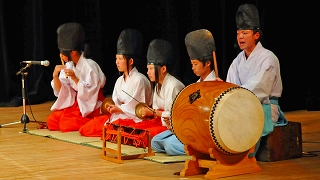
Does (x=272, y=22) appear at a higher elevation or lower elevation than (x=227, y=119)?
higher

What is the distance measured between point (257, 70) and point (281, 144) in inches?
22.0

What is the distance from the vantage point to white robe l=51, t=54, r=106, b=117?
6.64 meters

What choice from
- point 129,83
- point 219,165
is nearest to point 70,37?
point 129,83

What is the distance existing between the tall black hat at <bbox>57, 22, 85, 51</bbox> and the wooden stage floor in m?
0.95

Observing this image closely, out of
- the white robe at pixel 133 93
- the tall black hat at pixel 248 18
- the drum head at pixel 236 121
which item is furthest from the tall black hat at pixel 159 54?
the drum head at pixel 236 121

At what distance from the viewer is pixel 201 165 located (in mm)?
4426

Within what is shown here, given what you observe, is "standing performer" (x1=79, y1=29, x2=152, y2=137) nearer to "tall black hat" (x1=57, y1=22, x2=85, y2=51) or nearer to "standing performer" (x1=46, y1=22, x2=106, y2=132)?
"standing performer" (x1=46, y1=22, x2=106, y2=132)

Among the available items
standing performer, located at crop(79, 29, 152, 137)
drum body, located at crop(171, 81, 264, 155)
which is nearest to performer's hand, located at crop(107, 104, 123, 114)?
standing performer, located at crop(79, 29, 152, 137)

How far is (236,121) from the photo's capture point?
4246 mm

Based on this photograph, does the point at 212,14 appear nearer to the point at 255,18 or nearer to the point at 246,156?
the point at 255,18

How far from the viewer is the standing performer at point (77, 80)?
6.65m

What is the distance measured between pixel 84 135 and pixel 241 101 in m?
2.47

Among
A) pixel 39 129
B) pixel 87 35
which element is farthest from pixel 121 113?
pixel 87 35

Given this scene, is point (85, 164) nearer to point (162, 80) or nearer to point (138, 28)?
point (162, 80)
